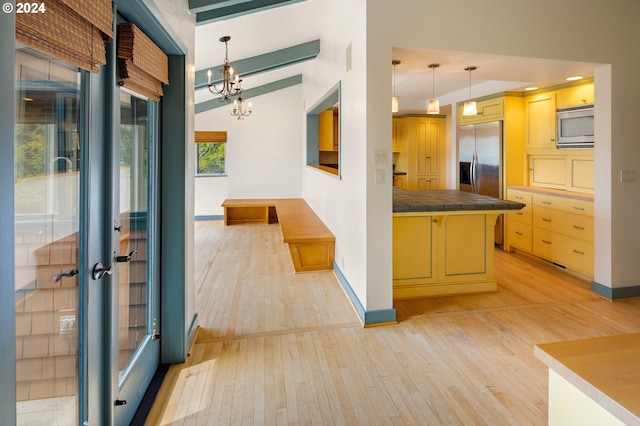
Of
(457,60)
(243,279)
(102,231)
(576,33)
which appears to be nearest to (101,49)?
(102,231)

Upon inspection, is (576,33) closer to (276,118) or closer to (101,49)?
(101,49)

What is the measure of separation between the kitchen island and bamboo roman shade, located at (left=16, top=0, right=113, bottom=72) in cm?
274

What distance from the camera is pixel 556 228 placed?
4.83 meters

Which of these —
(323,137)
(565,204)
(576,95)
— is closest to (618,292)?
(565,204)

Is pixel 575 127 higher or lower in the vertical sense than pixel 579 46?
lower

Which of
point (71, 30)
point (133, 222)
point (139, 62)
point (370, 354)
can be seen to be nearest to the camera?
point (71, 30)

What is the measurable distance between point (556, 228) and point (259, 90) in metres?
6.23

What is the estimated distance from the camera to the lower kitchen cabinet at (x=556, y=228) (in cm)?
439

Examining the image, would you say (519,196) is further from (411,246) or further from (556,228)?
(411,246)

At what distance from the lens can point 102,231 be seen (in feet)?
5.42

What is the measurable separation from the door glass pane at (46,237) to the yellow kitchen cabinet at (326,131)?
7.13 meters

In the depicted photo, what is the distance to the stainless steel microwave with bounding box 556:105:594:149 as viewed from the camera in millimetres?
4512

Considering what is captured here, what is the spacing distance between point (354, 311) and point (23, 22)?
310 centimetres

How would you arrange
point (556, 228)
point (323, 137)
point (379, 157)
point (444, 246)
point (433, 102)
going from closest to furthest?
point (379, 157) → point (444, 246) → point (556, 228) → point (433, 102) → point (323, 137)
